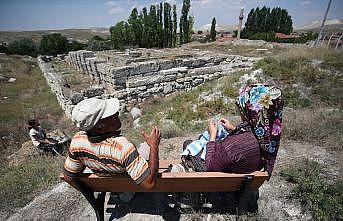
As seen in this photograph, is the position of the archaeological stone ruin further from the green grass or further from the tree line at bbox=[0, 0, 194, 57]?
the tree line at bbox=[0, 0, 194, 57]

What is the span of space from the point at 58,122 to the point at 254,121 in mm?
9103

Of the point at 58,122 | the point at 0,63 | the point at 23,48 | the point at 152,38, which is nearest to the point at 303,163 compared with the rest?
the point at 58,122

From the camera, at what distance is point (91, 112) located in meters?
2.03

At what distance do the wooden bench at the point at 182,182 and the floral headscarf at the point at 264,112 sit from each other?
385mm

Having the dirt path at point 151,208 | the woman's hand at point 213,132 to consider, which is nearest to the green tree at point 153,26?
the dirt path at point 151,208

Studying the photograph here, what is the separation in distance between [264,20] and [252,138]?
189ft

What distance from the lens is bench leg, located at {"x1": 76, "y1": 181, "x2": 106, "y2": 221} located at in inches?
105

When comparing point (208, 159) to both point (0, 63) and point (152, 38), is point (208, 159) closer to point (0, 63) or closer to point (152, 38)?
point (0, 63)

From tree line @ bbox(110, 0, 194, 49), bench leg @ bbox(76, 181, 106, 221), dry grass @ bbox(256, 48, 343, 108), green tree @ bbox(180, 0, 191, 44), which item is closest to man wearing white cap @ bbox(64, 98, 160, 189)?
bench leg @ bbox(76, 181, 106, 221)

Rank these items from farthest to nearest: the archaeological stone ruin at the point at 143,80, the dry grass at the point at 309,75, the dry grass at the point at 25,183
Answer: the archaeological stone ruin at the point at 143,80 → the dry grass at the point at 309,75 → the dry grass at the point at 25,183

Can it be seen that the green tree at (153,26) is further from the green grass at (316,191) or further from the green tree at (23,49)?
the green grass at (316,191)

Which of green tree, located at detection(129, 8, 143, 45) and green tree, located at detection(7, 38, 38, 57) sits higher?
green tree, located at detection(129, 8, 143, 45)

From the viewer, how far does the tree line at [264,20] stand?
5191 centimetres

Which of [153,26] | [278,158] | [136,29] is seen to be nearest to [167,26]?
[153,26]
